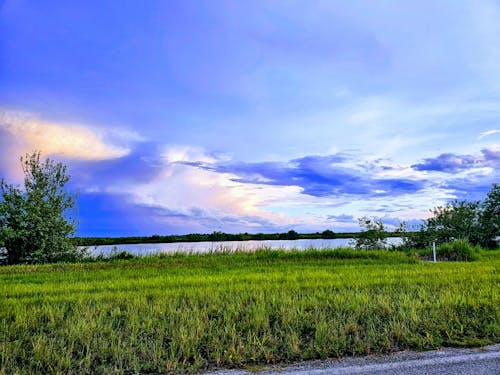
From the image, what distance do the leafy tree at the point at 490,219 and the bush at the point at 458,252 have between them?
20.1ft

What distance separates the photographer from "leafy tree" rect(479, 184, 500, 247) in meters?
24.4

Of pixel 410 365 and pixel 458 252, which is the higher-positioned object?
pixel 458 252

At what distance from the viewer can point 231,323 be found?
19.4 feet

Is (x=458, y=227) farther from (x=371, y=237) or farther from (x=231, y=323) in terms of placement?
(x=231, y=323)

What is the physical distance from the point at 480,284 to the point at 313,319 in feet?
16.4

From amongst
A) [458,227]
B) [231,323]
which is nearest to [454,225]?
[458,227]

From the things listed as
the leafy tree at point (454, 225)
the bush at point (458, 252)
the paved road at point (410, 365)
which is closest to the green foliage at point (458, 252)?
the bush at point (458, 252)

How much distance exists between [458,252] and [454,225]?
6.26 m

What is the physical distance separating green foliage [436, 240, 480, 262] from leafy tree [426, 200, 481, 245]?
193 inches

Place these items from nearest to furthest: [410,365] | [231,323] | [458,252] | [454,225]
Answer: [410,365] → [231,323] → [458,252] → [454,225]

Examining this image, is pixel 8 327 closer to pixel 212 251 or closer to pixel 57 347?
pixel 57 347

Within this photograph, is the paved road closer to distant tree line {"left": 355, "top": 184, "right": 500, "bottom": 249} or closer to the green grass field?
the green grass field

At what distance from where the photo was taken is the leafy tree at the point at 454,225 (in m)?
24.1

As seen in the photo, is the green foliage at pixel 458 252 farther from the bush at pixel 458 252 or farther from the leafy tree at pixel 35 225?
the leafy tree at pixel 35 225
